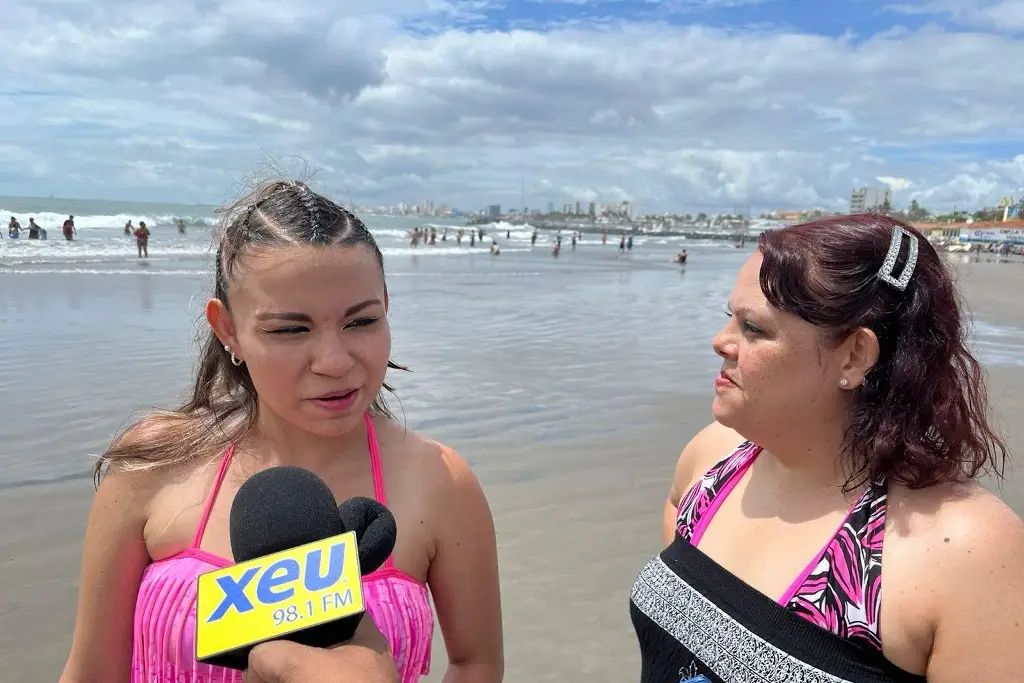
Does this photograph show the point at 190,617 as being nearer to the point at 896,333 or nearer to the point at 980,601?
the point at 980,601

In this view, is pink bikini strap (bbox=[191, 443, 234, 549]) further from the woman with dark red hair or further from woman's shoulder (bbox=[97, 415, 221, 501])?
the woman with dark red hair

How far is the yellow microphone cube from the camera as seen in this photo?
1.04m

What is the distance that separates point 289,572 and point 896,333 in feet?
5.17

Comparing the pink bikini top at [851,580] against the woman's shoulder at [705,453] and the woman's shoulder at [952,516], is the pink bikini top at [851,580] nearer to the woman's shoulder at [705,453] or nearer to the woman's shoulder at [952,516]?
the woman's shoulder at [952,516]

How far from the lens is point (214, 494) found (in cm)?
188

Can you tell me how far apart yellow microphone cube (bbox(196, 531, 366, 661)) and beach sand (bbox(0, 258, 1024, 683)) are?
2.23 meters

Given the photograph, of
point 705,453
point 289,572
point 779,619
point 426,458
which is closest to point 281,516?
point 289,572

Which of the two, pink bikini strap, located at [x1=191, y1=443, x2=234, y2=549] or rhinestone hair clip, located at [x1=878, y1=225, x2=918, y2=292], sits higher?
rhinestone hair clip, located at [x1=878, y1=225, x2=918, y2=292]

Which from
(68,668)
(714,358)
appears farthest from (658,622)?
(714,358)

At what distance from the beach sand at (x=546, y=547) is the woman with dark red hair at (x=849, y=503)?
0.76 metres

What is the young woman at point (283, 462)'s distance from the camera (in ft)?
5.62

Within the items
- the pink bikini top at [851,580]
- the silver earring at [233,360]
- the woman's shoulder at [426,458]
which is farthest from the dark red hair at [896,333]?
the silver earring at [233,360]

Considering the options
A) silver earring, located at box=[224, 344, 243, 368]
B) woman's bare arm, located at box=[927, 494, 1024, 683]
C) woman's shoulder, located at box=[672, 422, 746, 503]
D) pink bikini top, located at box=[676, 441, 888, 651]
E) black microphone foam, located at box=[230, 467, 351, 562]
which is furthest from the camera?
woman's shoulder, located at box=[672, 422, 746, 503]

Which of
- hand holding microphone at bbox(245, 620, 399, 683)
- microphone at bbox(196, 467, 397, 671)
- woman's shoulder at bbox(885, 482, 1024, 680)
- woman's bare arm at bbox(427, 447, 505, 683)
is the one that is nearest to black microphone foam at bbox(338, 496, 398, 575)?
microphone at bbox(196, 467, 397, 671)
